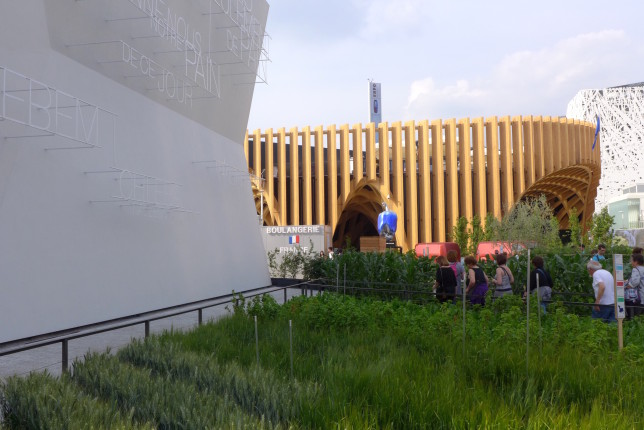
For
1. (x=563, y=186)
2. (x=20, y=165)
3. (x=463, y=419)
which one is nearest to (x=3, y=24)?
(x=20, y=165)

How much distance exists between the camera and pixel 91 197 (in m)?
11.4

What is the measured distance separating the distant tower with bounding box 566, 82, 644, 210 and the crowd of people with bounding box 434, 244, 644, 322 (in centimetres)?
8499

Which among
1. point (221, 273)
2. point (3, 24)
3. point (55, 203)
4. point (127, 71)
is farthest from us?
point (221, 273)

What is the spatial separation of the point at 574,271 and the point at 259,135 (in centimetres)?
3202

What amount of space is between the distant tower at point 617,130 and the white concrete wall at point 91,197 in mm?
84133

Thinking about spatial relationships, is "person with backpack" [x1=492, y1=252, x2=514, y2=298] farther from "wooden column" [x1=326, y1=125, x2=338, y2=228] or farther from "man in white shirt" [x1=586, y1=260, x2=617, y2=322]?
"wooden column" [x1=326, y1=125, x2=338, y2=228]

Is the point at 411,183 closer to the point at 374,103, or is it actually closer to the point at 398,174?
the point at 398,174

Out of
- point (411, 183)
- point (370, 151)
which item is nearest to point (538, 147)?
point (411, 183)

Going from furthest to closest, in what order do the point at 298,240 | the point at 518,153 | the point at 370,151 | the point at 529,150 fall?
the point at 529,150 < the point at 518,153 < the point at 370,151 < the point at 298,240

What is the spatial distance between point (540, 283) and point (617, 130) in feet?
303

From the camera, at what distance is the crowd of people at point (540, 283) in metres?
8.84

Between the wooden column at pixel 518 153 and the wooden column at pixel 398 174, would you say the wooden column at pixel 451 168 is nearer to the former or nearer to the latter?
the wooden column at pixel 398 174

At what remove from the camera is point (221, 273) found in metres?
17.3

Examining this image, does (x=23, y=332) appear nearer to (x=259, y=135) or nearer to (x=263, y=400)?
(x=263, y=400)
